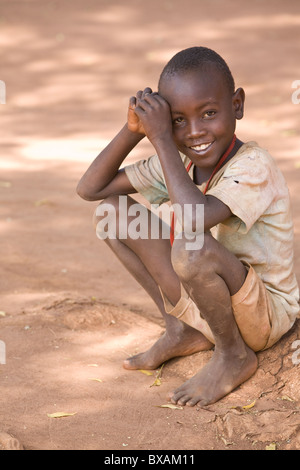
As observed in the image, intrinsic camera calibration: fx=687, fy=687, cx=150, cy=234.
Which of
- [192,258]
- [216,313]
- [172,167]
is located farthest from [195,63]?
[216,313]

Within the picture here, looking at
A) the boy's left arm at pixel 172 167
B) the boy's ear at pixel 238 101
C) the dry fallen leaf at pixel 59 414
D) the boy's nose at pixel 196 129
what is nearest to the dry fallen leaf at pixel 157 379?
the dry fallen leaf at pixel 59 414

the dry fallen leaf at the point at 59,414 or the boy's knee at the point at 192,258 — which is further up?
the boy's knee at the point at 192,258

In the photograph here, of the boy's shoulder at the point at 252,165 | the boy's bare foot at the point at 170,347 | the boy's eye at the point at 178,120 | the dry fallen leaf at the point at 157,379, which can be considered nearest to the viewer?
the boy's shoulder at the point at 252,165

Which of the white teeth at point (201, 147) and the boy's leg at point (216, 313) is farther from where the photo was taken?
the white teeth at point (201, 147)

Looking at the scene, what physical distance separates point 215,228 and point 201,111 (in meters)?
0.46

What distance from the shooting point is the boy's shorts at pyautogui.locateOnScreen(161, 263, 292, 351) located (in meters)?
2.51

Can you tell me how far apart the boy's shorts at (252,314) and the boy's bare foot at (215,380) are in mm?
97

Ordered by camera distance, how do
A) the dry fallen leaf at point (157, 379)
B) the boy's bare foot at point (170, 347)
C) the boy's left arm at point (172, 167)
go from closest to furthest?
1. the boy's left arm at point (172, 167)
2. the dry fallen leaf at point (157, 379)
3. the boy's bare foot at point (170, 347)

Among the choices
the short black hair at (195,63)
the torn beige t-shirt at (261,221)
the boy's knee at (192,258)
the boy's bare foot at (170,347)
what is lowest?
the boy's bare foot at (170,347)

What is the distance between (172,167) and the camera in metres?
2.45

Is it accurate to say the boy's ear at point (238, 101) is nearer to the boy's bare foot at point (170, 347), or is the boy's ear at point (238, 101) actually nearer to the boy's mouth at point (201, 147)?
the boy's mouth at point (201, 147)

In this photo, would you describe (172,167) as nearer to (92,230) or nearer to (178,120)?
(178,120)

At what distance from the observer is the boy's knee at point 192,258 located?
238 cm

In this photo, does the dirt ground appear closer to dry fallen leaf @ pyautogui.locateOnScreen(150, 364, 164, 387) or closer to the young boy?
dry fallen leaf @ pyautogui.locateOnScreen(150, 364, 164, 387)
